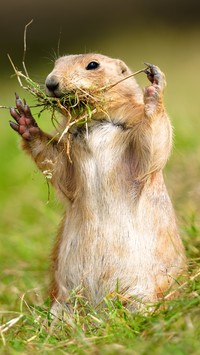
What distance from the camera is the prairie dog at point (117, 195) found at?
620cm

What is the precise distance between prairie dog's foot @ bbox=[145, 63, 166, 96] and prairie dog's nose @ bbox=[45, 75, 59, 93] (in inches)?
23.3

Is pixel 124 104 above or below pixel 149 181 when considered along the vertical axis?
above

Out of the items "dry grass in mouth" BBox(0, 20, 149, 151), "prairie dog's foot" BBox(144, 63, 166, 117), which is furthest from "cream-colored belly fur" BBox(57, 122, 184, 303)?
"prairie dog's foot" BBox(144, 63, 166, 117)

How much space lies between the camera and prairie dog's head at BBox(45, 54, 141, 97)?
6145mm

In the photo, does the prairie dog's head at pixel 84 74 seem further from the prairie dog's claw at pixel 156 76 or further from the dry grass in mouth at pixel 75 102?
the prairie dog's claw at pixel 156 76

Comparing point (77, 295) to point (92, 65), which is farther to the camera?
point (92, 65)

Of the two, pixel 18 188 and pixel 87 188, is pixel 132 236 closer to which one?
pixel 87 188

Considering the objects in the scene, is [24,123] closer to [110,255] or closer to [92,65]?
[92,65]

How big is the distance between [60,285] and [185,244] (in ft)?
4.20

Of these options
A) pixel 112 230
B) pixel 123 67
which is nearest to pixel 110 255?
pixel 112 230

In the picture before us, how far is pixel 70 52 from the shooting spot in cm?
1822

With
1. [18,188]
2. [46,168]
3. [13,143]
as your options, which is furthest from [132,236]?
[13,143]

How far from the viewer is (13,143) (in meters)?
13.6

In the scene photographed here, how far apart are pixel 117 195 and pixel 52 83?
0.87m
